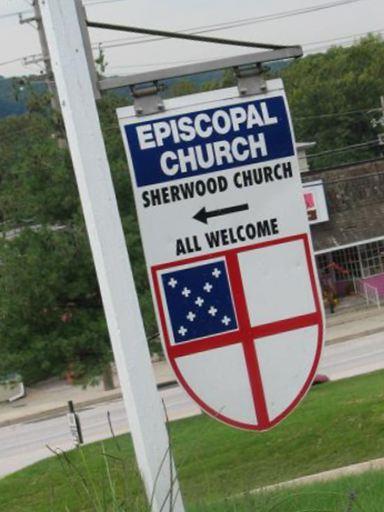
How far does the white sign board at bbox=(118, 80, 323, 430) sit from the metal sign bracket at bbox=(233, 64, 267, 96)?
0.11 feet

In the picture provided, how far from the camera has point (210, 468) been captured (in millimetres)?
12336

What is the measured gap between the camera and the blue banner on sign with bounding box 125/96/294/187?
4250 mm

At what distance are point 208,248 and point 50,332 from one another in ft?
58.5

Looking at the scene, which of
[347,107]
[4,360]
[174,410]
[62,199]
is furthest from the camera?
[347,107]

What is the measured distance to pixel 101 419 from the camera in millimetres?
26766

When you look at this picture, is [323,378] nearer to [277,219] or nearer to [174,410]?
[174,410]

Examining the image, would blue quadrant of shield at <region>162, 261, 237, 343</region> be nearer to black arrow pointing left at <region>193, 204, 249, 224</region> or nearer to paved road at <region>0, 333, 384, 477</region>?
black arrow pointing left at <region>193, 204, 249, 224</region>

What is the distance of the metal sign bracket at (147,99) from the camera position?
4.25m

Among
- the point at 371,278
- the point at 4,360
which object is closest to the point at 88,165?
the point at 4,360

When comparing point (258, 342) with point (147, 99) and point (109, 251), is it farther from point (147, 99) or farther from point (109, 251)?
point (147, 99)

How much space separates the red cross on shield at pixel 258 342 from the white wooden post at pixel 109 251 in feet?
0.70

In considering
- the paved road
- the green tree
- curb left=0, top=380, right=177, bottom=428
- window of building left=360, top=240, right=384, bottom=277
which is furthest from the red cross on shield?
the green tree

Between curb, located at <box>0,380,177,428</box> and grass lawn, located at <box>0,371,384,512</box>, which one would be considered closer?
grass lawn, located at <box>0,371,384,512</box>

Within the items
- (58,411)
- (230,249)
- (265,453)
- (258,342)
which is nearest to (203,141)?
(230,249)
